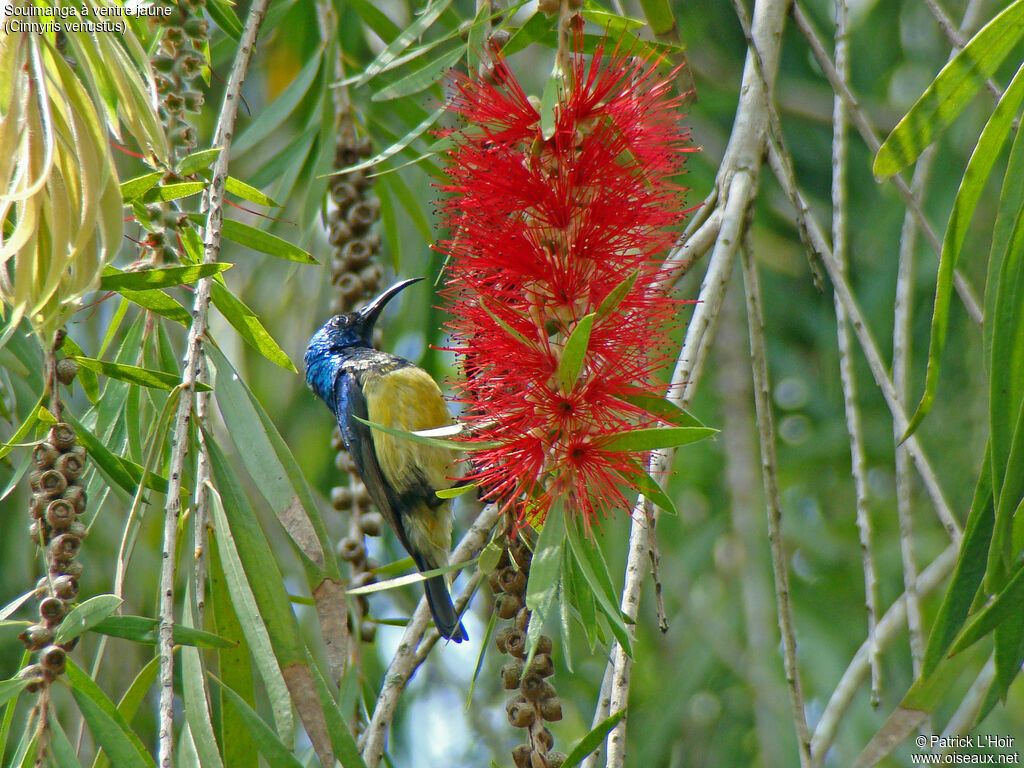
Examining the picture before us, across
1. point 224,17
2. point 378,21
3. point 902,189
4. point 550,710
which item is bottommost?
point 550,710

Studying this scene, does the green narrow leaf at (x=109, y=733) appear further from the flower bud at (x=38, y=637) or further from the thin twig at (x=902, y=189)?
the thin twig at (x=902, y=189)

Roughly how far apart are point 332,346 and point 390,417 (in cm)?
34

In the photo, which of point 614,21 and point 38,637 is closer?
point 38,637

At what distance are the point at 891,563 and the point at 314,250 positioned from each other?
2.48 m

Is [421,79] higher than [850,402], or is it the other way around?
[421,79]

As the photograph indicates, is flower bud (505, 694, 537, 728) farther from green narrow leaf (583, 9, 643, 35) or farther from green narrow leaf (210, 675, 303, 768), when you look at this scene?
green narrow leaf (583, 9, 643, 35)

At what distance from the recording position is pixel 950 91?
4.70 ft

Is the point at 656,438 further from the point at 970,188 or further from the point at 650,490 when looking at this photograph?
the point at 970,188

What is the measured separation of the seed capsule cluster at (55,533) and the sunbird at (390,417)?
1611 millimetres

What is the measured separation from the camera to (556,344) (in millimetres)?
1634

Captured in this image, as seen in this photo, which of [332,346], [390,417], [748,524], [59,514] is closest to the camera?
[59,514]

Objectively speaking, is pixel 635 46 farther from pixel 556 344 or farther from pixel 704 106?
pixel 704 106

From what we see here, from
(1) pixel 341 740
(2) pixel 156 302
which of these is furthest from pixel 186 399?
(1) pixel 341 740

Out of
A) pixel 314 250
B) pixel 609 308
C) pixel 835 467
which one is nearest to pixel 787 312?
pixel 835 467
